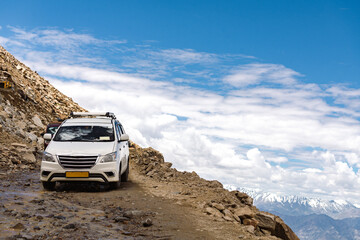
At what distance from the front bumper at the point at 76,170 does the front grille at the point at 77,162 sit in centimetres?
12

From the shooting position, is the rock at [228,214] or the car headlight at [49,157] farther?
the car headlight at [49,157]

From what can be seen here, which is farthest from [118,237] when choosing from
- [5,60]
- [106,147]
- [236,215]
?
[5,60]

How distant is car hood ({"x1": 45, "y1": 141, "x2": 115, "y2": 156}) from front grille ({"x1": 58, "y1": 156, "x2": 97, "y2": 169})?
11cm

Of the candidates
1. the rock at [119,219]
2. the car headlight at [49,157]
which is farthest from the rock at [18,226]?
the car headlight at [49,157]

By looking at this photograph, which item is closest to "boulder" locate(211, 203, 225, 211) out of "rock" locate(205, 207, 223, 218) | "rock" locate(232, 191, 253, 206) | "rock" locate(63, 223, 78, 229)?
"rock" locate(205, 207, 223, 218)

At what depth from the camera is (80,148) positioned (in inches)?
425

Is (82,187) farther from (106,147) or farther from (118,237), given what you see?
(118,237)

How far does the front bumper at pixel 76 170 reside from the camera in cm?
1059

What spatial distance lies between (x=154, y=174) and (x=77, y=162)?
6.82 m

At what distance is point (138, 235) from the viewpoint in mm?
6613

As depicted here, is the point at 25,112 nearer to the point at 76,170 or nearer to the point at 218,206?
the point at 76,170

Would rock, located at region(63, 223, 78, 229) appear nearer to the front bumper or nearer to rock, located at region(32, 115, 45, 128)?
the front bumper

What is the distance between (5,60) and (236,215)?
37.9m

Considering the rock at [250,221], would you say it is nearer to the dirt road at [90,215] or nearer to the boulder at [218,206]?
the boulder at [218,206]
